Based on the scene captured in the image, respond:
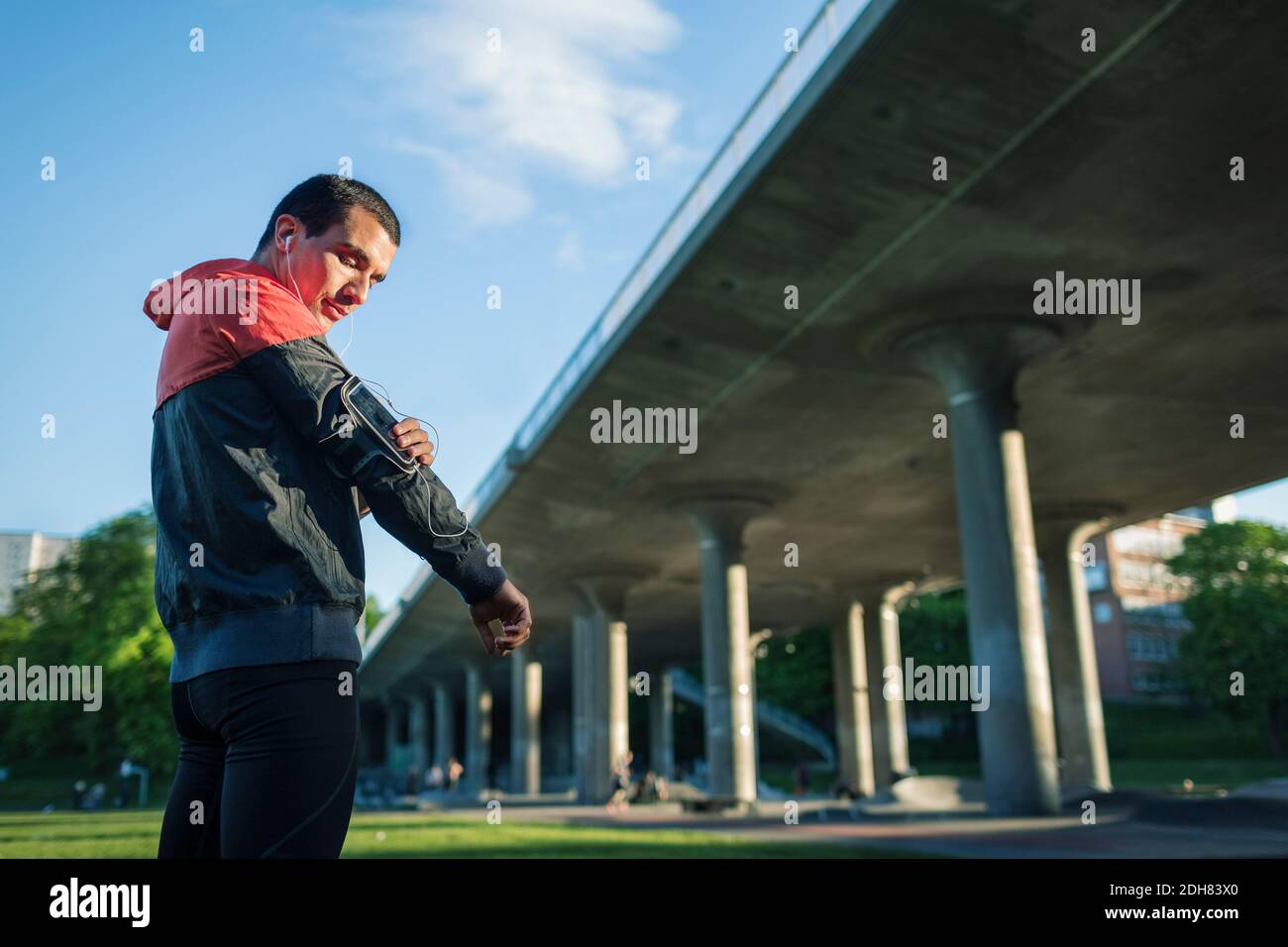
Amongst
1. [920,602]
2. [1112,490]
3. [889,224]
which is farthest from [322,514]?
[920,602]

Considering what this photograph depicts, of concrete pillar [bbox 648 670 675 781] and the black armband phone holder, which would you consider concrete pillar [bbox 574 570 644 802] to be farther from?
the black armband phone holder

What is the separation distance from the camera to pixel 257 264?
2.47 metres

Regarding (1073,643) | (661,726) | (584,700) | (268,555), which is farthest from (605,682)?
(268,555)

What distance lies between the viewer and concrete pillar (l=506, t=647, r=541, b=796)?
61562 mm

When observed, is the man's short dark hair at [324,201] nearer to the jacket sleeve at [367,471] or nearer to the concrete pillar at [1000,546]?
the jacket sleeve at [367,471]

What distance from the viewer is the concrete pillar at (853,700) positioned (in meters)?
Result: 55.0

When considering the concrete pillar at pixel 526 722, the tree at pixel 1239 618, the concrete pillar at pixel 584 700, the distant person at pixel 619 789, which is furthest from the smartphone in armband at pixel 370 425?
the tree at pixel 1239 618

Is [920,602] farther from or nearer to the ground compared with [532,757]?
farther from the ground

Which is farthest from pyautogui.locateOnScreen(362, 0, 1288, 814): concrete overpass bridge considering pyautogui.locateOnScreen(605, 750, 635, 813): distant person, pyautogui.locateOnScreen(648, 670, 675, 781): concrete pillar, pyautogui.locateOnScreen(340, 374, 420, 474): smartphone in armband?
pyautogui.locateOnScreen(648, 670, 675, 781): concrete pillar

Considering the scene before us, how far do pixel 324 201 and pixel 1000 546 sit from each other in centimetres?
2263

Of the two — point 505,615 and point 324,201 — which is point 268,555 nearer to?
point 505,615

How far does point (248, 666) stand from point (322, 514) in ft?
1.14
